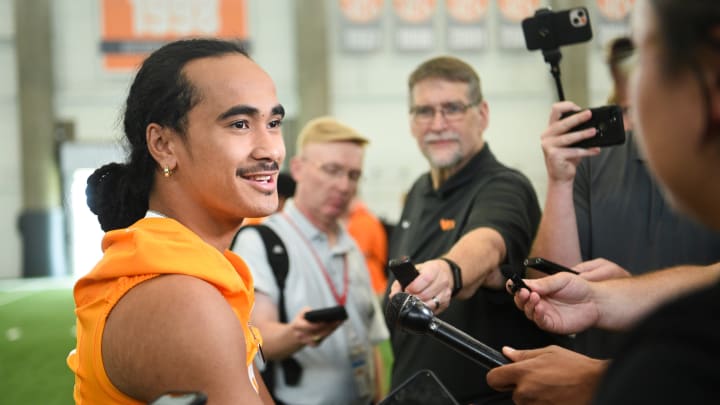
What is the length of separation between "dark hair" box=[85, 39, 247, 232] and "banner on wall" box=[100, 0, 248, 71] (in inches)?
357

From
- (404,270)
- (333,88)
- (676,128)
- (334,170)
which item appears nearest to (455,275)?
(404,270)

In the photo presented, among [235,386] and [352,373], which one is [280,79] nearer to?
[352,373]

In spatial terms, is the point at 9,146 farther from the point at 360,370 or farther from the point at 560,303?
the point at 560,303

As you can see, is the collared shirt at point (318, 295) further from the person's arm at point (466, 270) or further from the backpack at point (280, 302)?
the person's arm at point (466, 270)

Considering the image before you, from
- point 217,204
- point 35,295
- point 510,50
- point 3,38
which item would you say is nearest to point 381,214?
point 510,50

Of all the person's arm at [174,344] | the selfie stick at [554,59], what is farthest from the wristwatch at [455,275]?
the person's arm at [174,344]

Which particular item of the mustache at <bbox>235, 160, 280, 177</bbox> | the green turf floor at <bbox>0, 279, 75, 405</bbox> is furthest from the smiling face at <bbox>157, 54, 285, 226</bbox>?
the green turf floor at <bbox>0, 279, 75, 405</bbox>

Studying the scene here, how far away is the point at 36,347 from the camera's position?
Result: 5.24 m

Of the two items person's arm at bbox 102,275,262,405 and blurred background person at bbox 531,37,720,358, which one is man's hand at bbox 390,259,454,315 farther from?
person's arm at bbox 102,275,262,405

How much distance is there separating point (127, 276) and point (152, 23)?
9.92m

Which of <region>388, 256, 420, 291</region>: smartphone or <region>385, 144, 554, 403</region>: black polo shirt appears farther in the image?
<region>385, 144, 554, 403</region>: black polo shirt

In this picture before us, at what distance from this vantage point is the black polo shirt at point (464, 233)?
85.7 inches

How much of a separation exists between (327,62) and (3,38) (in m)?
5.15

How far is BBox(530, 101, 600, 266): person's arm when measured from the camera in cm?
188
